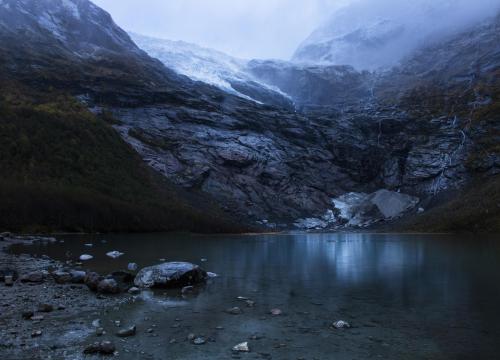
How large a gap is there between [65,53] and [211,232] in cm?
12200

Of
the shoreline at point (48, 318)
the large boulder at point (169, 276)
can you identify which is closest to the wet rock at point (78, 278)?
the shoreline at point (48, 318)

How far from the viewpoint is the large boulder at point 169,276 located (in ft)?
74.2

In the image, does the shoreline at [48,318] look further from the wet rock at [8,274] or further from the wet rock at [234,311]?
the wet rock at [234,311]

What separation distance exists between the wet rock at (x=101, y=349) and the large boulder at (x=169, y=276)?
9.97 m

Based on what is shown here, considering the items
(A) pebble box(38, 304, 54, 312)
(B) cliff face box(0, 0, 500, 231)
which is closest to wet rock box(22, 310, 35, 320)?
(A) pebble box(38, 304, 54, 312)

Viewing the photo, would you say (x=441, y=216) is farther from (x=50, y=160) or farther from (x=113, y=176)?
(x=50, y=160)

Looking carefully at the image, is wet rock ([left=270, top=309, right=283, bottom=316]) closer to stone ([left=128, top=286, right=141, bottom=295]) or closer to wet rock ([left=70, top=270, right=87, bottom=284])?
stone ([left=128, top=286, right=141, bottom=295])

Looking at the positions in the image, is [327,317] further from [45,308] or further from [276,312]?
[45,308]

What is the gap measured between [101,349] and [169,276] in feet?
34.6

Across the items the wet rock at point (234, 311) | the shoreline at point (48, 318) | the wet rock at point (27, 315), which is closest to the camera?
the shoreline at point (48, 318)

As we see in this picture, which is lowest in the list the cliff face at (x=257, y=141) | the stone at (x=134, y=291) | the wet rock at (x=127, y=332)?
the wet rock at (x=127, y=332)

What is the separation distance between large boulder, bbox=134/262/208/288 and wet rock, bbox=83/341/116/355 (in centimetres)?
997

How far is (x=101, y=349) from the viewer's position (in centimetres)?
Result: 1231

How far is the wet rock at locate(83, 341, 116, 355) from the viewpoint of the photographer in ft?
40.3
